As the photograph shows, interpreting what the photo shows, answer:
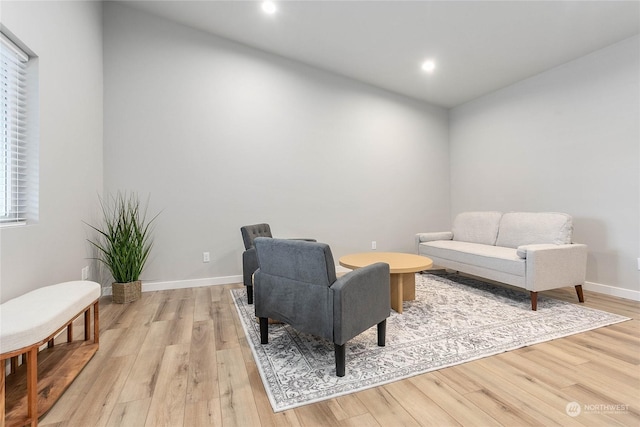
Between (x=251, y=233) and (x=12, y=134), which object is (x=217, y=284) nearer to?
(x=251, y=233)

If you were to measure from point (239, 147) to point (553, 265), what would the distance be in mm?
3779

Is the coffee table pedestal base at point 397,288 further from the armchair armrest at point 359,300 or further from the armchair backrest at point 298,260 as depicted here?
the armchair backrest at point 298,260

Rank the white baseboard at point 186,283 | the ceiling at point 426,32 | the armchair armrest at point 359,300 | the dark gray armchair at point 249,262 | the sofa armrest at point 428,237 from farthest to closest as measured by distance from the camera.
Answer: the sofa armrest at point 428,237 < the white baseboard at point 186,283 < the dark gray armchair at point 249,262 < the ceiling at point 426,32 < the armchair armrest at point 359,300

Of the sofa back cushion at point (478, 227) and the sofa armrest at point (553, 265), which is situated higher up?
the sofa back cushion at point (478, 227)

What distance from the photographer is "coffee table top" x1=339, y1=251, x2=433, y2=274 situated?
2682mm

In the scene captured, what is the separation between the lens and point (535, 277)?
9.09 feet

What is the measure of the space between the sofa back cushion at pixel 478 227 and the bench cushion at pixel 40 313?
4.27 metres

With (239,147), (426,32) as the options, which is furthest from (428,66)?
(239,147)

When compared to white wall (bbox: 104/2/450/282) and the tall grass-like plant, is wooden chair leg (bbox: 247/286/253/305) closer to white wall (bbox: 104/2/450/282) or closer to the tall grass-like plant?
white wall (bbox: 104/2/450/282)

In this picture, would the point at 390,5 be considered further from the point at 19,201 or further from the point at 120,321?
the point at 120,321

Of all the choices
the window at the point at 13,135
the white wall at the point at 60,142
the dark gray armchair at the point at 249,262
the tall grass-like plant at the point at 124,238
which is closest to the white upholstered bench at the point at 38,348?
the white wall at the point at 60,142

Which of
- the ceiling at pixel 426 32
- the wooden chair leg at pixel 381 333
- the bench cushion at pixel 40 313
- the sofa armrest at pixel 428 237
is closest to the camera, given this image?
the bench cushion at pixel 40 313

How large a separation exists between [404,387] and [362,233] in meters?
3.17

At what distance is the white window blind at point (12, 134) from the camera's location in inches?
78.1
